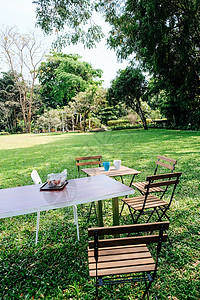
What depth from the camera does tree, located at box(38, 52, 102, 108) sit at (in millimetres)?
36188

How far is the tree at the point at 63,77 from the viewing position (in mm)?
36188

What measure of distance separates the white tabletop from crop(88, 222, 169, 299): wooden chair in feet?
1.74

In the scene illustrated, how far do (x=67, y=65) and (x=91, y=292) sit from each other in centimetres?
4054

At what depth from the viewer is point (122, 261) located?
66.7 inches

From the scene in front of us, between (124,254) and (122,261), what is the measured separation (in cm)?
10

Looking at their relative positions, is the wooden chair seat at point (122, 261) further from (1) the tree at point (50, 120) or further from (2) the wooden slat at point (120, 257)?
(1) the tree at point (50, 120)

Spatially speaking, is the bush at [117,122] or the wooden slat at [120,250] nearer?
the wooden slat at [120,250]

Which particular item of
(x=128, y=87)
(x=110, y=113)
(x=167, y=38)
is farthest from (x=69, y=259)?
(x=110, y=113)

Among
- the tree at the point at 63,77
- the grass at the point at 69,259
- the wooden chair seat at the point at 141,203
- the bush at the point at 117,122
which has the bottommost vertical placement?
the grass at the point at 69,259

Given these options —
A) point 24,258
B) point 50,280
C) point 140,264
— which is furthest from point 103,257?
point 24,258

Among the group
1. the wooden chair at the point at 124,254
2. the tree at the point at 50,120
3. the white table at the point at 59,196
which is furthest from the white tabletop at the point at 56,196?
the tree at the point at 50,120

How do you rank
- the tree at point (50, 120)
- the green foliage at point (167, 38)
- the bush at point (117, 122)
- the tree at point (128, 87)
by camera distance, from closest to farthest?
the green foliage at point (167, 38) < the tree at point (128, 87) < the tree at point (50, 120) < the bush at point (117, 122)

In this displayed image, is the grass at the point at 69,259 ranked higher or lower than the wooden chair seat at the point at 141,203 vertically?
lower

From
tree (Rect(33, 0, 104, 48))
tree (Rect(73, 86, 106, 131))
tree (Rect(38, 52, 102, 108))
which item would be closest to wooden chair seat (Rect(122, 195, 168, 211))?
tree (Rect(33, 0, 104, 48))
